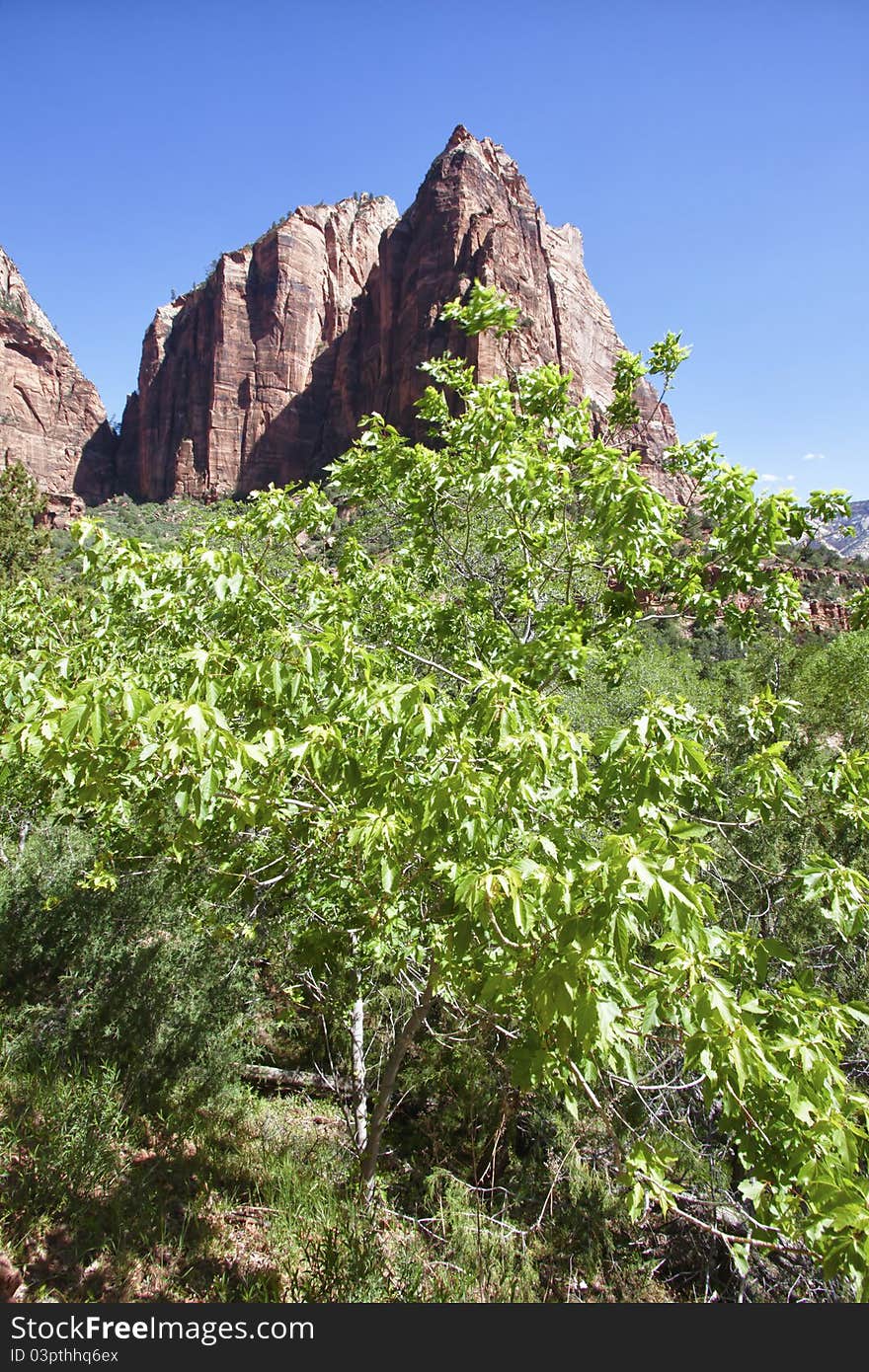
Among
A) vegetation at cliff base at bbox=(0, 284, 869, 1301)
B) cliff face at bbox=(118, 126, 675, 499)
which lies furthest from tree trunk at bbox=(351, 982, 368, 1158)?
cliff face at bbox=(118, 126, 675, 499)

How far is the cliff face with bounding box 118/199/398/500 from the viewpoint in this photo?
7369 centimetres

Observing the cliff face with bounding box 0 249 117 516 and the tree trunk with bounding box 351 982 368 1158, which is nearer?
the tree trunk with bounding box 351 982 368 1158

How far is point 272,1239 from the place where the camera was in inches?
149

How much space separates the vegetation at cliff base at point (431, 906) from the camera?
1976 millimetres

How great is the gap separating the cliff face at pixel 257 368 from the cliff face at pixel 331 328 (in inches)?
6.8

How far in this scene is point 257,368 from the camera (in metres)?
75.1

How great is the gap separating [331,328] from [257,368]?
1123cm

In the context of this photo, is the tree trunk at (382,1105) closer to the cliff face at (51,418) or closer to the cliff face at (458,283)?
the cliff face at (458,283)

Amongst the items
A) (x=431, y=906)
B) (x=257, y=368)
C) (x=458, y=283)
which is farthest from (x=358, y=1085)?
(x=257, y=368)

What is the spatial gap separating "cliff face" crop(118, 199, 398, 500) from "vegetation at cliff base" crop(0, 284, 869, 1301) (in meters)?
71.5

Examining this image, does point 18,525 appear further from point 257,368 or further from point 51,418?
point 51,418

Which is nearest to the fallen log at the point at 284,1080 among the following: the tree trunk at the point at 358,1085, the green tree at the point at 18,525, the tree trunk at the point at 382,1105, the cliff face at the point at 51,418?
the tree trunk at the point at 358,1085

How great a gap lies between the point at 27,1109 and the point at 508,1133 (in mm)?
4021

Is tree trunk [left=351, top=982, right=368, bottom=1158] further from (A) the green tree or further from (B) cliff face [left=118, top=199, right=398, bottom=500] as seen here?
(B) cliff face [left=118, top=199, right=398, bottom=500]
